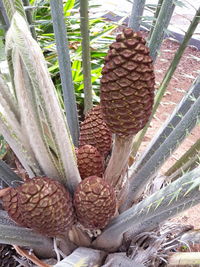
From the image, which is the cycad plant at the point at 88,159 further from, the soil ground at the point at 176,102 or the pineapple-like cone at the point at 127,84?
the soil ground at the point at 176,102

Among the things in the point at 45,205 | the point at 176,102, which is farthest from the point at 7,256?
the point at 176,102

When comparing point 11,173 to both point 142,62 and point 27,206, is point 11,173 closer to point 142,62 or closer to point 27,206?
point 27,206

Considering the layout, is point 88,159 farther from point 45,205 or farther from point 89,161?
point 45,205

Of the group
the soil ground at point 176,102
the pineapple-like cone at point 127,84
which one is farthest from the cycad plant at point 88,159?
the soil ground at point 176,102

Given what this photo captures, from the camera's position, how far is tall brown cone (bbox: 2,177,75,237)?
55 centimetres

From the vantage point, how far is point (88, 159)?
0.67 m

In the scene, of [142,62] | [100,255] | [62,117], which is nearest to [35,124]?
[62,117]

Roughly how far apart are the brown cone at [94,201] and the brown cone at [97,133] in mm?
141

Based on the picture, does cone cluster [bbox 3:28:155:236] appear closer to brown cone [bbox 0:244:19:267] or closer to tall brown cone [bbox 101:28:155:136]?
tall brown cone [bbox 101:28:155:136]

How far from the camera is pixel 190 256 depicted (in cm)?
66

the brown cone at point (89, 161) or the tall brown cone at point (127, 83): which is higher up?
the tall brown cone at point (127, 83)

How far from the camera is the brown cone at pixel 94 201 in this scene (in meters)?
0.57

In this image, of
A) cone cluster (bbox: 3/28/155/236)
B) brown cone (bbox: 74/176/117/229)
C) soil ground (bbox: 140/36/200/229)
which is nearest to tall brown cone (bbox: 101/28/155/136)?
cone cluster (bbox: 3/28/155/236)

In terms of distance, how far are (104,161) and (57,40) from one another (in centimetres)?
26
